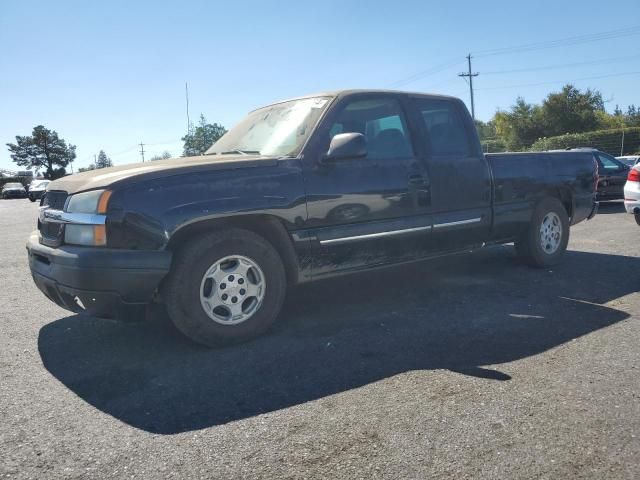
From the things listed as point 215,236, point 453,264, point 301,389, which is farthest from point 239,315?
point 453,264

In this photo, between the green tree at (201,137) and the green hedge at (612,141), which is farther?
the green hedge at (612,141)

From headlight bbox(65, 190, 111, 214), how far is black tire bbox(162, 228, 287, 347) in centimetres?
58

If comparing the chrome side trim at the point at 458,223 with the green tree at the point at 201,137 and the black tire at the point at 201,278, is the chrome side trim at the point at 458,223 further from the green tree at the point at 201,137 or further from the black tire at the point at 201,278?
the green tree at the point at 201,137

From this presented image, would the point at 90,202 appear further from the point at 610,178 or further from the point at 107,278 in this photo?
the point at 610,178

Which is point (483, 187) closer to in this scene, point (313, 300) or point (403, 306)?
point (403, 306)

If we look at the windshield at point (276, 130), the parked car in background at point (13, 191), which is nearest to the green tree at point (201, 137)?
the windshield at point (276, 130)

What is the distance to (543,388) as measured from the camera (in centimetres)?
313

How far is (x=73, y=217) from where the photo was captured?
371 cm

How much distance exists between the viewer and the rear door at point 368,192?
435 cm

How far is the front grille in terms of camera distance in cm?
395

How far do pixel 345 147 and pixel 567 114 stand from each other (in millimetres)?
52055

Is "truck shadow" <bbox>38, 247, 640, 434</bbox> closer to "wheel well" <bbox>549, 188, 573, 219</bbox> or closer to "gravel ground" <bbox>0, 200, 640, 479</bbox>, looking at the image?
"gravel ground" <bbox>0, 200, 640, 479</bbox>

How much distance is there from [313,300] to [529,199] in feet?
9.03

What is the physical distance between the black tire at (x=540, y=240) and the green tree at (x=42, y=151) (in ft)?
319
